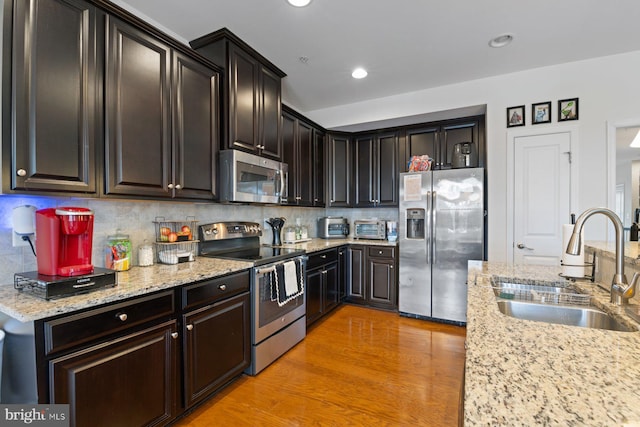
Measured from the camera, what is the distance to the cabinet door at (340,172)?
4160mm

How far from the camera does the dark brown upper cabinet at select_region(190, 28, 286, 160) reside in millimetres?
2357

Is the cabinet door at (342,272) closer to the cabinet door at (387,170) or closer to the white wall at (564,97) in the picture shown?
the cabinet door at (387,170)

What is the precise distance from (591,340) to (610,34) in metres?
2.93

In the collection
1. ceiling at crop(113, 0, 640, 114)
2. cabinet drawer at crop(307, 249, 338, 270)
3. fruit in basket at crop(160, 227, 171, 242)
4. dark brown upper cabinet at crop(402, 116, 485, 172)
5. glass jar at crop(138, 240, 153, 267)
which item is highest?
ceiling at crop(113, 0, 640, 114)

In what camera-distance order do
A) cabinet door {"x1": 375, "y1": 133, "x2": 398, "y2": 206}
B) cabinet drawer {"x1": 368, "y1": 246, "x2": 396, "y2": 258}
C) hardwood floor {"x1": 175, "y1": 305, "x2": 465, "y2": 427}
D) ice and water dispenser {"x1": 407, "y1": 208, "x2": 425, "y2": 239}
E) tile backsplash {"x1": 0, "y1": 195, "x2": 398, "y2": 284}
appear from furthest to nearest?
cabinet door {"x1": 375, "y1": 133, "x2": 398, "y2": 206} → cabinet drawer {"x1": 368, "y1": 246, "x2": 396, "y2": 258} → ice and water dispenser {"x1": 407, "y1": 208, "x2": 425, "y2": 239} → hardwood floor {"x1": 175, "y1": 305, "x2": 465, "y2": 427} → tile backsplash {"x1": 0, "y1": 195, "x2": 398, "y2": 284}

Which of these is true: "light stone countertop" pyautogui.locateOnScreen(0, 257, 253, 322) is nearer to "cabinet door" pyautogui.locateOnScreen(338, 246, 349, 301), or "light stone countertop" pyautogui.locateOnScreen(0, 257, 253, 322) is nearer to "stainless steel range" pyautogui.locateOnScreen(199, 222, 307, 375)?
"stainless steel range" pyautogui.locateOnScreen(199, 222, 307, 375)

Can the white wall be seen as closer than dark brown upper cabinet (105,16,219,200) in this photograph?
No

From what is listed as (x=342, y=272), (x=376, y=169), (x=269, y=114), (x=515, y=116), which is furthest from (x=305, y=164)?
(x=515, y=116)

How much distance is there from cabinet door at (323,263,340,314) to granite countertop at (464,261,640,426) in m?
2.39

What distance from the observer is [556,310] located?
1270 millimetres

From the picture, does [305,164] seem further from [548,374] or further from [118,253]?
[548,374]

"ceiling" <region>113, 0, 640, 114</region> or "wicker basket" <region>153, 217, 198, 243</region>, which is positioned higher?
"ceiling" <region>113, 0, 640, 114</region>

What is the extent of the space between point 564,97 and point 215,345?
12.8 ft

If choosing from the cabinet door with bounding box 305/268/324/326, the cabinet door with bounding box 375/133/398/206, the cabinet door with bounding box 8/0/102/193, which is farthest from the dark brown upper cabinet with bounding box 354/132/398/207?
the cabinet door with bounding box 8/0/102/193
